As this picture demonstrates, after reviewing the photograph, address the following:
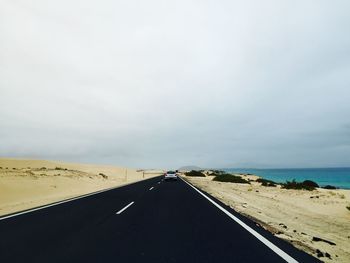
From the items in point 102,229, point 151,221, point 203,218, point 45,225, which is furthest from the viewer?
point 203,218

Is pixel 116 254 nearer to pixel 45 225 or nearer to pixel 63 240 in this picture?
pixel 63 240

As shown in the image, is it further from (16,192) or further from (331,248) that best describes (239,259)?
(16,192)

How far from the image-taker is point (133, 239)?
7.61 m

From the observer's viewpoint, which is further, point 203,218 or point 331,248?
point 203,218

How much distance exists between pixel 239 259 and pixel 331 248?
2.70 meters

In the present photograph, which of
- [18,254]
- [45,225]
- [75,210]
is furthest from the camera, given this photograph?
[75,210]

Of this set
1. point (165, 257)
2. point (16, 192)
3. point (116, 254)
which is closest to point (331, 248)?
point (165, 257)

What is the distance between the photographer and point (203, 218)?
435 inches

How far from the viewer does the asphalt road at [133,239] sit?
608cm

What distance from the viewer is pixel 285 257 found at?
600 centimetres

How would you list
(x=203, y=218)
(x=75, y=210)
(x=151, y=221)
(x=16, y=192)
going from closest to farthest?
(x=151, y=221) < (x=203, y=218) < (x=75, y=210) < (x=16, y=192)

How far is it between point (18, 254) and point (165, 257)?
8.87 feet

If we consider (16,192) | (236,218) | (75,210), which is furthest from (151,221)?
(16,192)

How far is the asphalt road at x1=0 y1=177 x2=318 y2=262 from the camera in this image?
19.9ft
